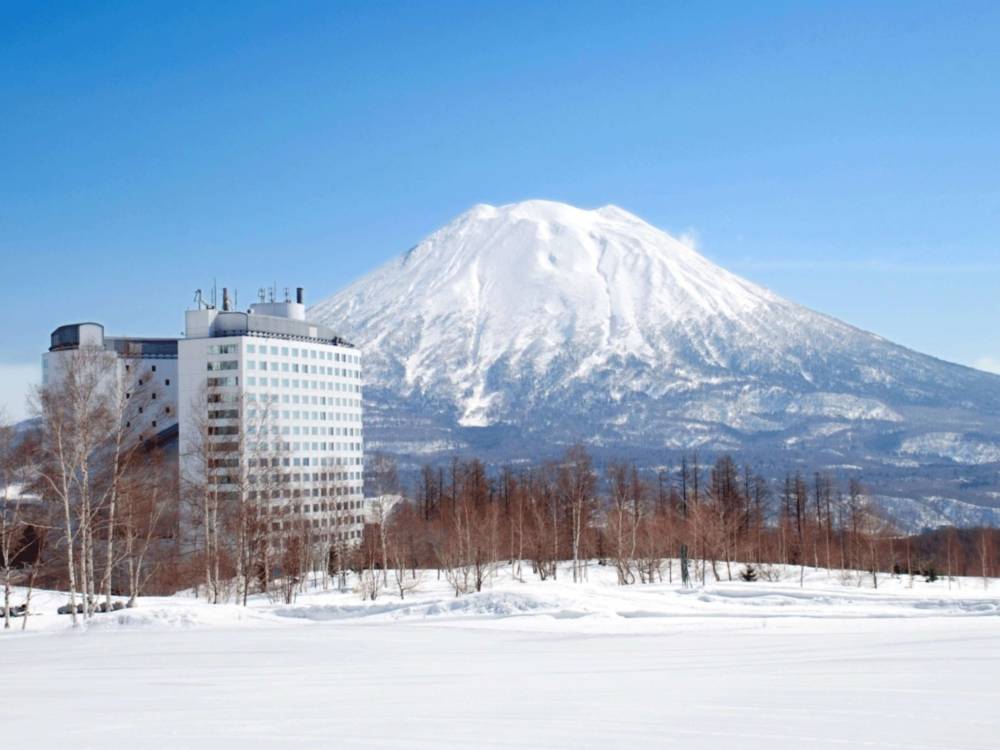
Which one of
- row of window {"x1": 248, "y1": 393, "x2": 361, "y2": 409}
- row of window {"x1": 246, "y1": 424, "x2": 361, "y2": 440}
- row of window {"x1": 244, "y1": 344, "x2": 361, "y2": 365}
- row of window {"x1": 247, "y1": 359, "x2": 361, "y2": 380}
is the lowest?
row of window {"x1": 246, "y1": 424, "x2": 361, "y2": 440}

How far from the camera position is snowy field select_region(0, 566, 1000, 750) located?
11617 millimetres

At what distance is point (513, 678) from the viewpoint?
16125mm

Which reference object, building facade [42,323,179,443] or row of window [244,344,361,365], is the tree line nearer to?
row of window [244,344,361,365]

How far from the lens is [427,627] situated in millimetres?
25625

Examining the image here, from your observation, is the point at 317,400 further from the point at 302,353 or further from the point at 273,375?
the point at 273,375

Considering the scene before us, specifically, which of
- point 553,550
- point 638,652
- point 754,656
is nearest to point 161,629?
point 638,652

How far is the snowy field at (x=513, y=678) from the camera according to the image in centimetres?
1162

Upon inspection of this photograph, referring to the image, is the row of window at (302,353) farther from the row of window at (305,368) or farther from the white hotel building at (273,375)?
the row of window at (305,368)

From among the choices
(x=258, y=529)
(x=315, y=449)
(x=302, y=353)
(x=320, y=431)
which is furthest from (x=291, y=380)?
(x=258, y=529)

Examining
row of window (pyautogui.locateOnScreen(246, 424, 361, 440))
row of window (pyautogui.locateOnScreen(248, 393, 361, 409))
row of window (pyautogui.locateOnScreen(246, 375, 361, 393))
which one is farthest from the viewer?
row of window (pyautogui.locateOnScreen(248, 393, 361, 409))

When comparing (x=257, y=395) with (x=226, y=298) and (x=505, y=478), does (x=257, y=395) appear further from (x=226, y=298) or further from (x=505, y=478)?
(x=505, y=478)

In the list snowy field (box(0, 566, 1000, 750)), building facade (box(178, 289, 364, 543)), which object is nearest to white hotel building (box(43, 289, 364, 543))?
building facade (box(178, 289, 364, 543))

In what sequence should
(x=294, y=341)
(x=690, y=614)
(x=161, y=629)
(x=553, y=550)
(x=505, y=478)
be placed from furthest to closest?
1. (x=294, y=341)
2. (x=505, y=478)
3. (x=553, y=550)
4. (x=690, y=614)
5. (x=161, y=629)

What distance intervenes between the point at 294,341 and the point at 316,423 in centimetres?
941
